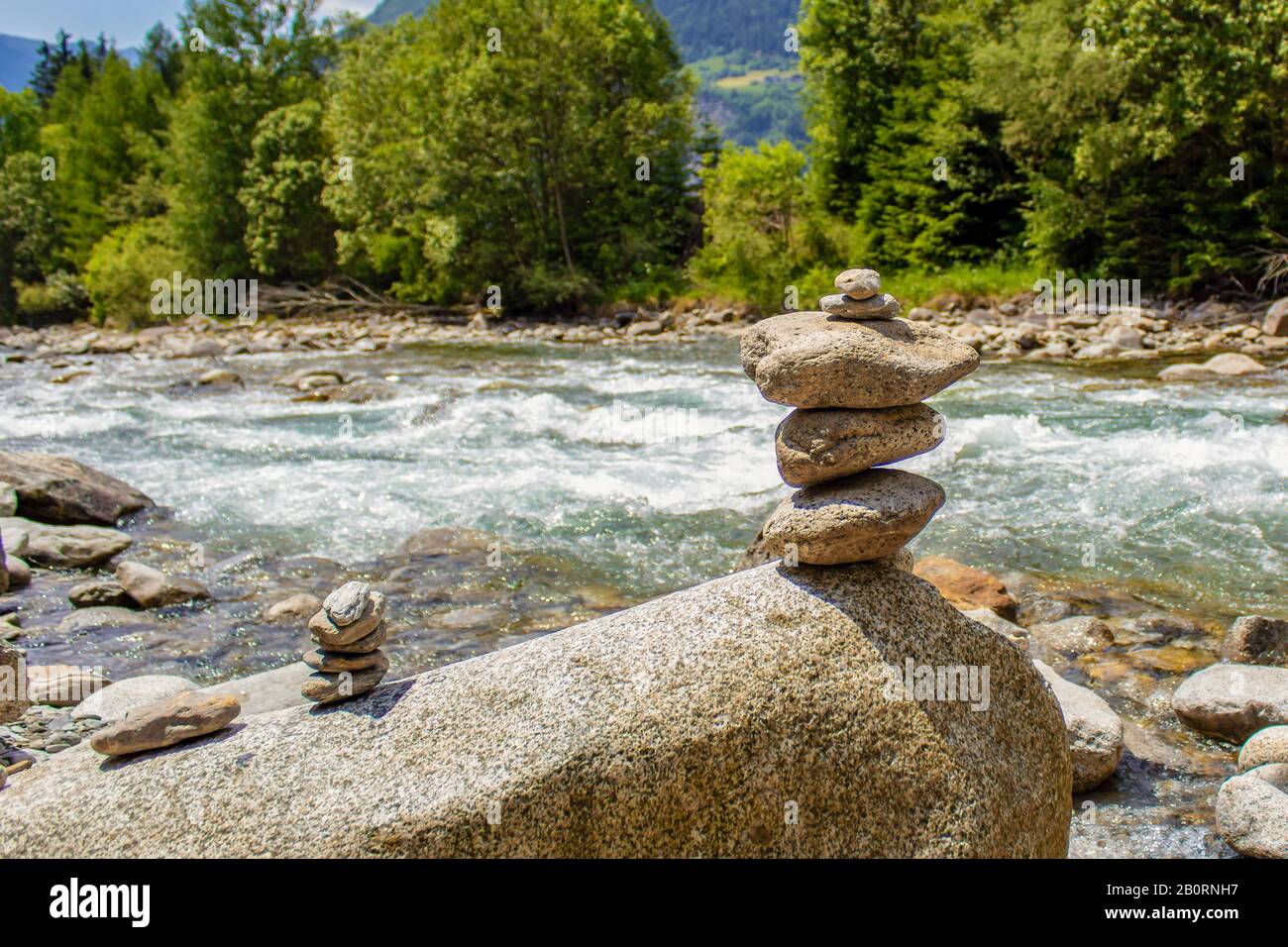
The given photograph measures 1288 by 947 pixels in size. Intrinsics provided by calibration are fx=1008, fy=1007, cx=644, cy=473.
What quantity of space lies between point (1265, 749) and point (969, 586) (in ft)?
9.93

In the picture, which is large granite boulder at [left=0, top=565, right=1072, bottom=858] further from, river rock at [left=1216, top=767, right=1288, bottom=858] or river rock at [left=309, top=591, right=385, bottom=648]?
river rock at [left=1216, top=767, right=1288, bottom=858]

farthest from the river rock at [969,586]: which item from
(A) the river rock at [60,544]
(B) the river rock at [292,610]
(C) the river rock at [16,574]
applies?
(C) the river rock at [16,574]

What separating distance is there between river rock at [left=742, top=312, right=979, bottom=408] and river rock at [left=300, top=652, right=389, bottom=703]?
7.80 feet

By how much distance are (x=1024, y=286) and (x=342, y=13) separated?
4040 cm

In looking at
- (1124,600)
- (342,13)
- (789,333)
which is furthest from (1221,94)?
(342,13)

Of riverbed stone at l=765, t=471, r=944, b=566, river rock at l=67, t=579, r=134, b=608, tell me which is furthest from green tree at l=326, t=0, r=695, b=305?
riverbed stone at l=765, t=471, r=944, b=566

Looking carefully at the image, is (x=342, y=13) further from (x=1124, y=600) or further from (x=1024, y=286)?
(x=1124, y=600)

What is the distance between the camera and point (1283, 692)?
6.64m

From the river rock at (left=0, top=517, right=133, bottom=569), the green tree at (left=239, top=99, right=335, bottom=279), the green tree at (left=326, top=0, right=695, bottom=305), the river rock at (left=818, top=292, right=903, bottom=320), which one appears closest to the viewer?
the river rock at (left=818, top=292, right=903, bottom=320)

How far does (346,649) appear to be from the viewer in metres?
4.77

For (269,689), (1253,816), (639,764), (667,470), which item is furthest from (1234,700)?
(667,470)

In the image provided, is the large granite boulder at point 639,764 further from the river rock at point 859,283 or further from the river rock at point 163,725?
the river rock at point 859,283

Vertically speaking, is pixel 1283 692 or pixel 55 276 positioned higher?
pixel 55 276

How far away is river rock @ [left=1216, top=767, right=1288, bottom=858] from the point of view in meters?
5.15
